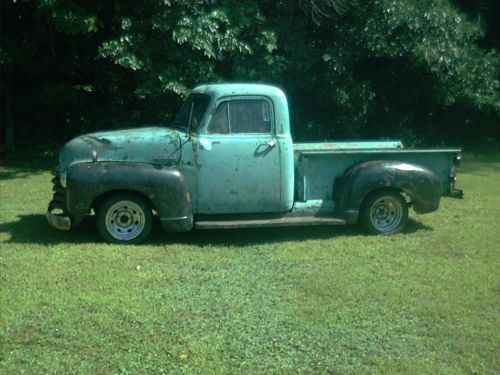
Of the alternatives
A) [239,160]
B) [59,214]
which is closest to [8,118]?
[59,214]

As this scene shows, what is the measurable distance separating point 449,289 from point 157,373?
3.03 m

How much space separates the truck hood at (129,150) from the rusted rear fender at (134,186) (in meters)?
0.11

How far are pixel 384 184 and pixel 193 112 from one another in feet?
8.17

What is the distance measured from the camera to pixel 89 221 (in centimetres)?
890

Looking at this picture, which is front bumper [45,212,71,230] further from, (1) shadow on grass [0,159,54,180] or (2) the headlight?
(1) shadow on grass [0,159,54,180]

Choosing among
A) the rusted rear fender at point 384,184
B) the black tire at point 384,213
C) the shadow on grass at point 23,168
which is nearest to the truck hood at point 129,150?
the rusted rear fender at point 384,184

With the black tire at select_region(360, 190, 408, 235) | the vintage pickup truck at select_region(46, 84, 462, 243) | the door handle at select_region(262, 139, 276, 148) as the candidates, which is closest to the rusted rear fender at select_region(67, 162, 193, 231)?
the vintage pickup truck at select_region(46, 84, 462, 243)

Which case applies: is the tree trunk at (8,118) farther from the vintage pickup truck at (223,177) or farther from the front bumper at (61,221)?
the front bumper at (61,221)

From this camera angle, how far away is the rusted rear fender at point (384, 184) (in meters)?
7.95

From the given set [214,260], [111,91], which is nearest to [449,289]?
[214,260]

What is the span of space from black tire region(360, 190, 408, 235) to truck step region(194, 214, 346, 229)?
1.43ft

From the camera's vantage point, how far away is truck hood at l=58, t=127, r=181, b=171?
7621 mm

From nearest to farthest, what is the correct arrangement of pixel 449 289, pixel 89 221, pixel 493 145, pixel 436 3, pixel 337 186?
pixel 449 289
pixel 337 186
pixel 89 221
pixel 436 3
pixel 493 145

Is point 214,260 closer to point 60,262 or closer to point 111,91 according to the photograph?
point 60,262
